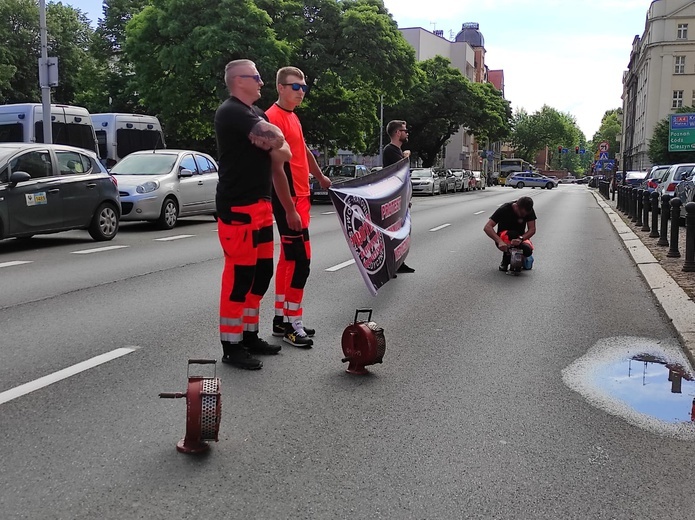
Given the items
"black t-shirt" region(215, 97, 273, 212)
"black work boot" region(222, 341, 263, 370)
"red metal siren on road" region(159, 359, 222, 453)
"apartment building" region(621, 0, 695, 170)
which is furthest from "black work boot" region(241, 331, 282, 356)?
"apartment building" region(621, 0, 695, 170)

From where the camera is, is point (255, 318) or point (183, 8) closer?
point (255, 318)

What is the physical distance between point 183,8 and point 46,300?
68.8 feet

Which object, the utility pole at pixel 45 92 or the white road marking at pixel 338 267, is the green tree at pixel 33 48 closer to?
the utility pole at pixel 45 92

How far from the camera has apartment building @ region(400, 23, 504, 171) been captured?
92081 millimetres

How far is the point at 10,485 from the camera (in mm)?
3217

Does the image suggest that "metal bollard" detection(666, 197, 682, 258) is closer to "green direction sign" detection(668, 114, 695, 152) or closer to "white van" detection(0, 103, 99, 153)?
"white van" detection(0, 103, 99, 153)

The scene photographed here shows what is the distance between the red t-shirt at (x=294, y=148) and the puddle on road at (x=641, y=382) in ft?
7.80

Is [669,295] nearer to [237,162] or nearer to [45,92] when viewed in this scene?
[237,162]

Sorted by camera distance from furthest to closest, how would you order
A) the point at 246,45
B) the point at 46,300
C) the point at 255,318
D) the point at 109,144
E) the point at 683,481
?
the point at 246,45
the point at 109,144
the point at 46,300
the point at 255,318
the point at 683,481

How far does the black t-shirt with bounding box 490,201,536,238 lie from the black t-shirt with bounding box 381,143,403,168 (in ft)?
5.64

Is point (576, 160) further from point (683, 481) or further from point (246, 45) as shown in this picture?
point (683, 481)

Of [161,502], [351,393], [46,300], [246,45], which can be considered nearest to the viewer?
[161,502]

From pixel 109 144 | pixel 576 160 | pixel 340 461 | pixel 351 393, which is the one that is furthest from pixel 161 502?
pixel 576 160

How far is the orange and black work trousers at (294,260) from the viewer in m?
5.70
